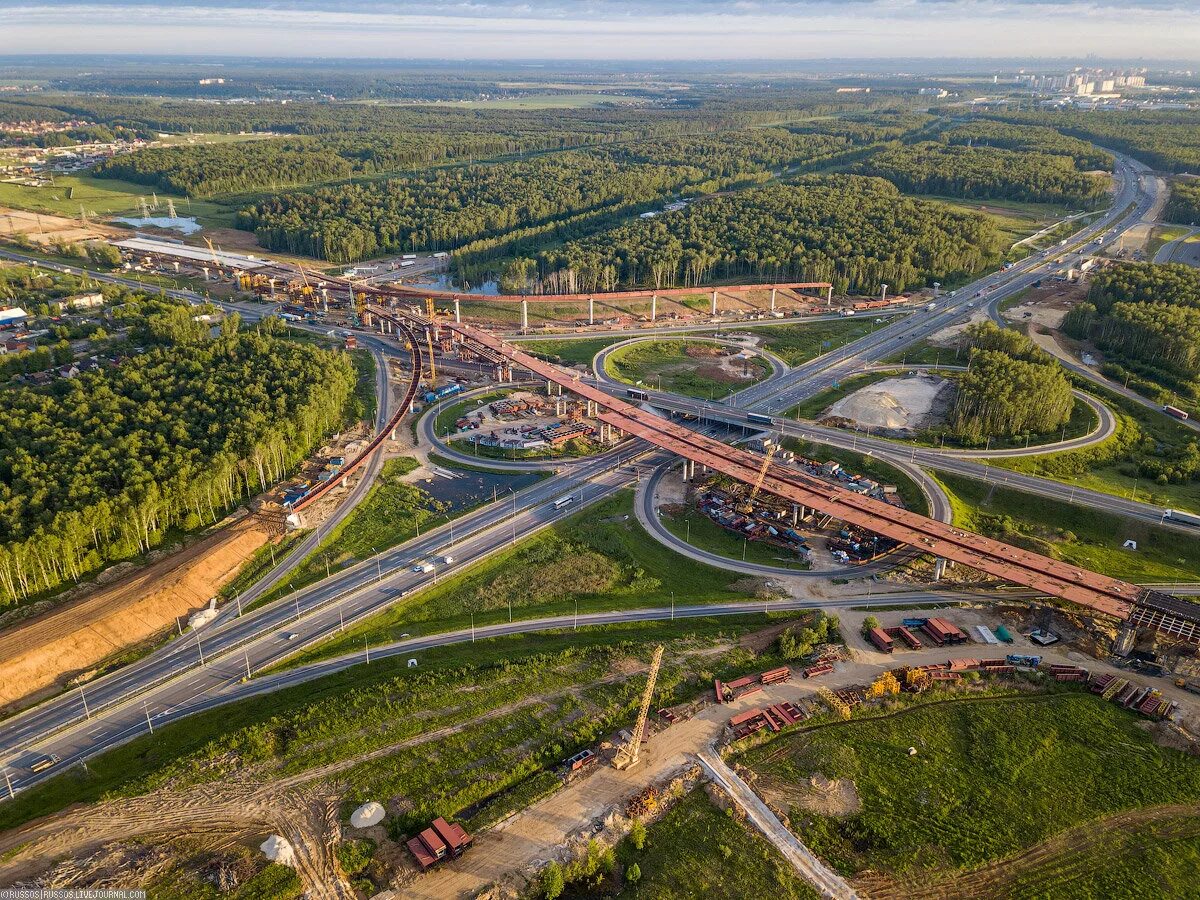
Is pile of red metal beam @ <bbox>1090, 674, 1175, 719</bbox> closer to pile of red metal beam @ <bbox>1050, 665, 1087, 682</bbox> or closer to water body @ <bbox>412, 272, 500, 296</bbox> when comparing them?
pile of red metal beam @ <bbox>1050, 665, 1087, 682</bbox>

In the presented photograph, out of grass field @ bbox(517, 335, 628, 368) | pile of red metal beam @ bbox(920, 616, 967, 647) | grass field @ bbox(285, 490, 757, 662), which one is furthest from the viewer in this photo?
grass field @ bbox(517, 335, 628, 368)

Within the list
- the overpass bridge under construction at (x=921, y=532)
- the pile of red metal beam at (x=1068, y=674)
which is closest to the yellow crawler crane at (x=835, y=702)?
the pile of red metal beam at (x=1068, y=674)

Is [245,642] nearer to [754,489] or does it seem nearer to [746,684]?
[746,684]

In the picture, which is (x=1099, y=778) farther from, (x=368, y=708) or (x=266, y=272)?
(x=266, y=272)

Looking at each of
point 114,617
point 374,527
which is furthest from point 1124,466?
point 114,617

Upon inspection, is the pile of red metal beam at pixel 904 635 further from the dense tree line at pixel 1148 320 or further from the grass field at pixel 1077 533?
the dense tree line at pixel 1148 320

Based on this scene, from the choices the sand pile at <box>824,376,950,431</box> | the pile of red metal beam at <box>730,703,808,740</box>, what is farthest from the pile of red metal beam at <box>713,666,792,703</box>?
the sand pile at <box>824,376,950,431</box>
